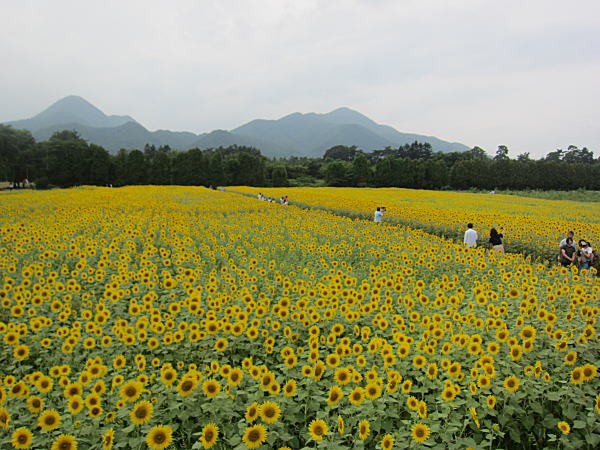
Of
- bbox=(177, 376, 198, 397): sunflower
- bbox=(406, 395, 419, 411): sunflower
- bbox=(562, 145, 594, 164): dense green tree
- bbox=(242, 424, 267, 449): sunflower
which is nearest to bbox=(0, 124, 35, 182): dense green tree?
bbox=(177, 376, 198, 397): sunflower

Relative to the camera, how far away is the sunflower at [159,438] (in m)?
2.41

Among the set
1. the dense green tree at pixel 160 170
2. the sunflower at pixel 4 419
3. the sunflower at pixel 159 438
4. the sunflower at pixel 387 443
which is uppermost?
the dense green tree at pixel 160 170

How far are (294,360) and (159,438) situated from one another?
4.36 feet

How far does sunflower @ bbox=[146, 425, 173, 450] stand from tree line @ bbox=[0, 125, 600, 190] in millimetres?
62762

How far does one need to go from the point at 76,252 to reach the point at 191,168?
5683 centimetres

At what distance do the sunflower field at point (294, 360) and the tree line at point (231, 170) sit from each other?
56.1 m

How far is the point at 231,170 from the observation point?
67.1 metres

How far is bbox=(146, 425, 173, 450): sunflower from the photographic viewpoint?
7.91 feet

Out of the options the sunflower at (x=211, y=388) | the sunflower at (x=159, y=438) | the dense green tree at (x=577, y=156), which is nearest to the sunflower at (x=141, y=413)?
the sunflower at (x=159, y=438)

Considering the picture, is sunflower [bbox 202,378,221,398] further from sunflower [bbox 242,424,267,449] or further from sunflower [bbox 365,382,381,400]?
sunflower [bbox 365,382,381,400]

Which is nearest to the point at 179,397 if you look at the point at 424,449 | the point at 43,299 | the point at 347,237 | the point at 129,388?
the point at 129,388

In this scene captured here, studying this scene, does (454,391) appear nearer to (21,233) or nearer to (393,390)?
(393,390)

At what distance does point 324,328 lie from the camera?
16.4ft

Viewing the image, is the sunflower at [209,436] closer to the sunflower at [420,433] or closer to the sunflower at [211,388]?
the sunflower at [211,388]
